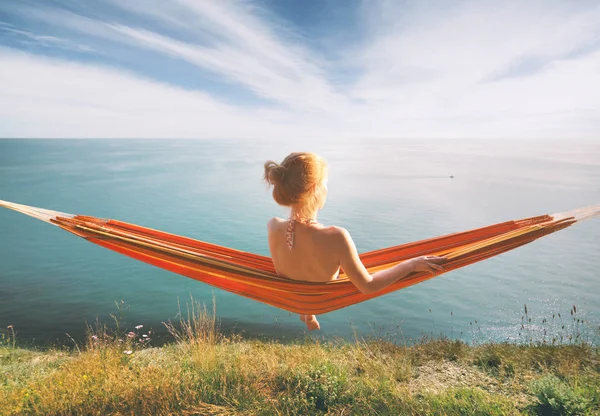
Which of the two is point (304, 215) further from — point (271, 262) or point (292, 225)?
point (271, 262)

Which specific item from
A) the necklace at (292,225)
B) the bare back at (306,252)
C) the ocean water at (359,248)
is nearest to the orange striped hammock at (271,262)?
the bare back at (306,252)

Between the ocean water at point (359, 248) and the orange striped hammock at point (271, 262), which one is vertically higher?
the orange striped hammock at point (271, 262)

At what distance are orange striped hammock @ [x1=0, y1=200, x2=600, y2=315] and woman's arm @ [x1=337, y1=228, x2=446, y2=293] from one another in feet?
0.27

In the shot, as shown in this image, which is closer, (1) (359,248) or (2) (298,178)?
(2) (298,178)

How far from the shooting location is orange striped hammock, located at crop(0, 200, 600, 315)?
6.29ft

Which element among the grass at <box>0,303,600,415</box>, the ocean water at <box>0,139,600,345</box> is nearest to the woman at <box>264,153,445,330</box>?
the ocean water at <box>0,139,600,345</box>

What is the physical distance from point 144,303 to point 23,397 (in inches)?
281

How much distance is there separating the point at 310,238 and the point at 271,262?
546 mm

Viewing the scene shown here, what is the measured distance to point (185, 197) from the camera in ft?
93.4

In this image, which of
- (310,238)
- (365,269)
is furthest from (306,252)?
(365,269)

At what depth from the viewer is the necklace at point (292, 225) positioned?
1.74 meters

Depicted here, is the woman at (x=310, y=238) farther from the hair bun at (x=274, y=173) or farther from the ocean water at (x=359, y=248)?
the ocean water at (x=359, y=248)

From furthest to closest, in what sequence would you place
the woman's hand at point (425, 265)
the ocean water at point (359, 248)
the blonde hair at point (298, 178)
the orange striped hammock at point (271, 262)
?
1. the ocean water at point (359, 248)
2. the orange striped hammock at point (271, 262)
3. the woman's hand at point (425, 265)
4. the blonde hair at point (298, 178)

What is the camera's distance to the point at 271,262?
2188 mm
